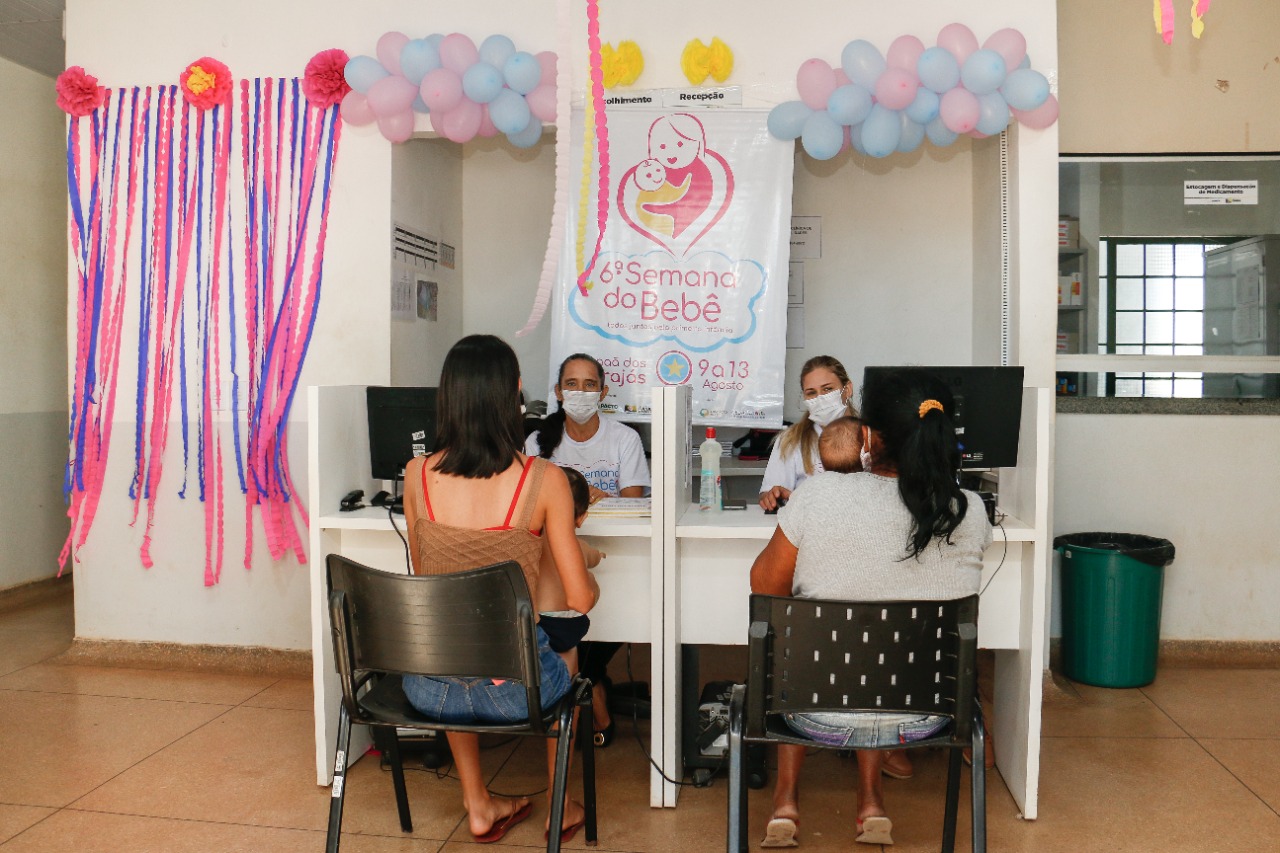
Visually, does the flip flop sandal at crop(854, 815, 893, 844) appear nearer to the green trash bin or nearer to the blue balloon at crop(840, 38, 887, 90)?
the green trash bin

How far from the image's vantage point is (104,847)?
259cm

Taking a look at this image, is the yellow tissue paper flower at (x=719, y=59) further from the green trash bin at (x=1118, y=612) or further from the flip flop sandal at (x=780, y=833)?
the flip flop sandal at (x=780, y=833)

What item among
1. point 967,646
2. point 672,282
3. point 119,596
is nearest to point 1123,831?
point 967,646

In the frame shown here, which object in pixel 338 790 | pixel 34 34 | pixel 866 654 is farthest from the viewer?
pixel 34 34

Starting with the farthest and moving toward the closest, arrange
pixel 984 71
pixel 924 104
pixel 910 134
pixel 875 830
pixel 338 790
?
1. pixel 910 134
2. pixel 924 104
3. pixel 984 71
4. pixel 875 830
5. pixel 338 790

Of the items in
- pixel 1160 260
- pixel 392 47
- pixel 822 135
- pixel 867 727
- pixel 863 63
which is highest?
pixel 392 47

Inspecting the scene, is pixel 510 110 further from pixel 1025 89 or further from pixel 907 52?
pixel 1025 89

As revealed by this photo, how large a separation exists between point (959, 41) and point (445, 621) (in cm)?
271

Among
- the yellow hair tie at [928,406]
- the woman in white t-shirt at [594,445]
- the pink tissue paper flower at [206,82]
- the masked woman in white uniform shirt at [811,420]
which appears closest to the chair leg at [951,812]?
the yellow hair tie at [928,406]

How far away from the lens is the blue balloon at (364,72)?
3775mm

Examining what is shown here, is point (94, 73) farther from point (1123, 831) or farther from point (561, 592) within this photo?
point (1123, 831)

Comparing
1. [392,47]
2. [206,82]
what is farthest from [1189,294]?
[206,82]

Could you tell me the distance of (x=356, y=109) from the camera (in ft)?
12.7

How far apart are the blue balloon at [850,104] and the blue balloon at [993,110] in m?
0.37
